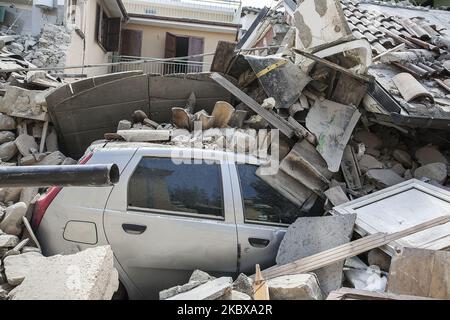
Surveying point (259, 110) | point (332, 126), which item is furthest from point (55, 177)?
point (332, 126)

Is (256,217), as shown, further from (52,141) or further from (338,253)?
(52,141)

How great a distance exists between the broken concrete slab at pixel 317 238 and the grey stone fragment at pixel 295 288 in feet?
1.20

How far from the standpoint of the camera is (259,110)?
4.88m

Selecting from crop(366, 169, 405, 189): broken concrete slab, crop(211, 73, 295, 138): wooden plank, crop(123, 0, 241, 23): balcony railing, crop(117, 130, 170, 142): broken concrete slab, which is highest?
crop(123, 0, 241, 23): balcony railing

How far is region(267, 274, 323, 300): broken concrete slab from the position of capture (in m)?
3.00

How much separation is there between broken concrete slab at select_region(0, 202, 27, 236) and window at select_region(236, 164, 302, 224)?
76.8 inches

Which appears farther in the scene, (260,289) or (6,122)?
(6,122)

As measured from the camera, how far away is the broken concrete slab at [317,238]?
3516mm

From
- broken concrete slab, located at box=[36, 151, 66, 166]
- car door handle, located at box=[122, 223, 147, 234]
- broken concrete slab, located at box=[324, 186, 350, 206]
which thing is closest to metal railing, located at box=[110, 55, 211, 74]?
A: broken concrete slab, located at box=[36, 151, 66, 166]

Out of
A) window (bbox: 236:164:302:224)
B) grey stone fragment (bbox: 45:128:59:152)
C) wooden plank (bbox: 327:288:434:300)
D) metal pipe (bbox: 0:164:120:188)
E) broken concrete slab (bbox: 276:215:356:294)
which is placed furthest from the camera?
grey stone fragment (bbox: 45:128:59:152)

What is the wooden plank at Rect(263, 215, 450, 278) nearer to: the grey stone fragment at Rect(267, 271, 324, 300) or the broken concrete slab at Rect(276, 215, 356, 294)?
the broken concrete slab at Rect(276, 215, 356, 294)

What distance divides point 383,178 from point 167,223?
2.68 metres

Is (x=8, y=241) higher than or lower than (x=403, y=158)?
lower
